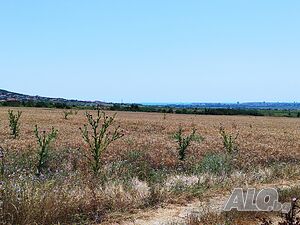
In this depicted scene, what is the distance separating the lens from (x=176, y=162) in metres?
15.9

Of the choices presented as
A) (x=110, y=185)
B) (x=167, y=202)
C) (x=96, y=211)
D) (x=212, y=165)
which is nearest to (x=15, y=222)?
(x=96, y=211)

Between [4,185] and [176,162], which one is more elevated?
[4,185]

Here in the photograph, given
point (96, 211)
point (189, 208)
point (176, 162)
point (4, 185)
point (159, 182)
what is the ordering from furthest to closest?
point (176, 162), point (159, 182), point (189, 208), point (96, 211), point (4, 185)

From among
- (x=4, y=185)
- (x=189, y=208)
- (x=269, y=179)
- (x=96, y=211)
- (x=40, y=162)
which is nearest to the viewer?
(x=4, y=185)

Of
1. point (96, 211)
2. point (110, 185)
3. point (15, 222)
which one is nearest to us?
point (15, 222)

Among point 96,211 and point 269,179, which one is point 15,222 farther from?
point 269,179

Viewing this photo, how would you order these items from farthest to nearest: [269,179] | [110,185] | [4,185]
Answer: [269,179], [110,185], [4,185]

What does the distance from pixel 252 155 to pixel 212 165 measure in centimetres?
750

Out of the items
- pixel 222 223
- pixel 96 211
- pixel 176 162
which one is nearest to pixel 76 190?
pixel 96 211

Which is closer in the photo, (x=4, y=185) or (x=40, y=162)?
(x=4, y=185)

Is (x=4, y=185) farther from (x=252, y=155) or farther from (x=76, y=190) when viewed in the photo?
(x=252, y=155)

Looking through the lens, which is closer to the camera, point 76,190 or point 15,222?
point 15,222

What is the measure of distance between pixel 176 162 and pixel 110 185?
337 inches

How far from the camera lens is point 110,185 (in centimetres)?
755
